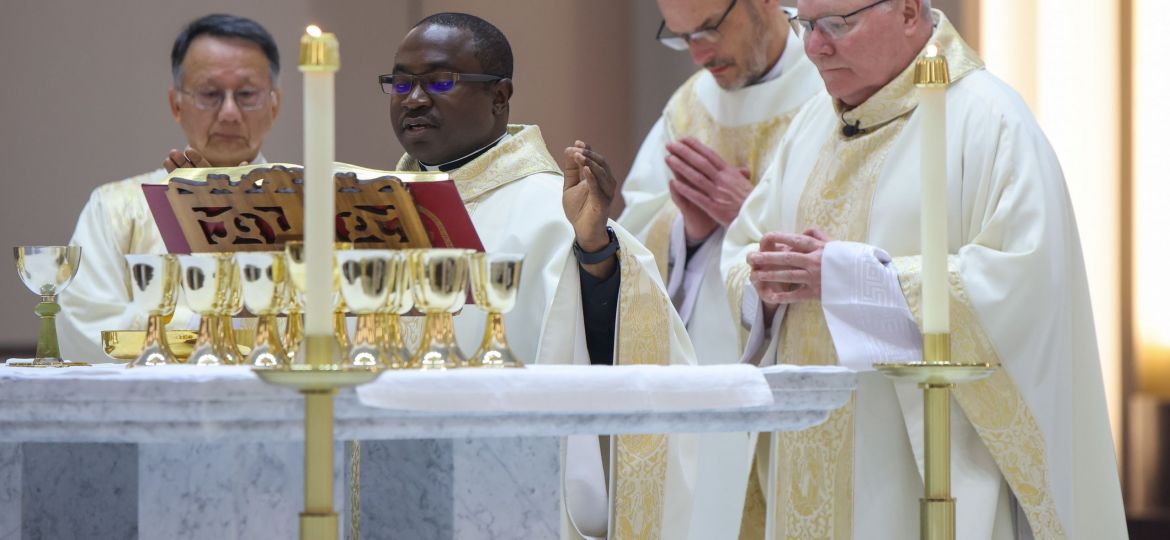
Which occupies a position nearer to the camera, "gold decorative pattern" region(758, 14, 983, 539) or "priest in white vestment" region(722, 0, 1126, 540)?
"priest in white vestment" region(722, 0, 1126, 540)

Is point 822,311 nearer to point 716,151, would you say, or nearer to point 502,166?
point 502,166

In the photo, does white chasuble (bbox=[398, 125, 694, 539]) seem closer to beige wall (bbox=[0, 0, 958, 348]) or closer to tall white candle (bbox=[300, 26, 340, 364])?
tall white candle (bbox=[300, 26, 340, 364])

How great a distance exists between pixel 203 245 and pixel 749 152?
2271 mm

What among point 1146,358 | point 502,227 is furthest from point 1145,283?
point 502,227

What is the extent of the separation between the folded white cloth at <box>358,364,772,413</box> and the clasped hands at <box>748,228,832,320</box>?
1238 millimetres

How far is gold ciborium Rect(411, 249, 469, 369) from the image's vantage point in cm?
242

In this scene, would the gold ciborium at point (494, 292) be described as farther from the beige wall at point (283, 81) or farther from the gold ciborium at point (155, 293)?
the beige wall at point (283, 81)

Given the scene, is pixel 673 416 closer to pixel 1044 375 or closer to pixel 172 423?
pixel 172 423

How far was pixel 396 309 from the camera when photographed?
8.09 feet

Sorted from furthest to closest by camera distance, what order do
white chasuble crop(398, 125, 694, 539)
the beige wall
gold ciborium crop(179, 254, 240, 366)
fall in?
the beige wall → white chasuble crop(398, 125, 694, 539) → gold ciborium crop(179, 254, 240, 366)

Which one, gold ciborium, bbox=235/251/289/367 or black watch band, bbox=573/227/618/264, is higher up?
black watch band, bbox=573/227/618/264

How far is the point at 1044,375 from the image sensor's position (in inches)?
138

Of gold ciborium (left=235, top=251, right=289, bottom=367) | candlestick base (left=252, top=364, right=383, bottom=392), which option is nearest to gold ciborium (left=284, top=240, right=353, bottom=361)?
gold ciborium (left=235, top=251, right=289, bottom=367)

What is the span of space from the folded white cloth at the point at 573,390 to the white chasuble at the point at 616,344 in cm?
77
